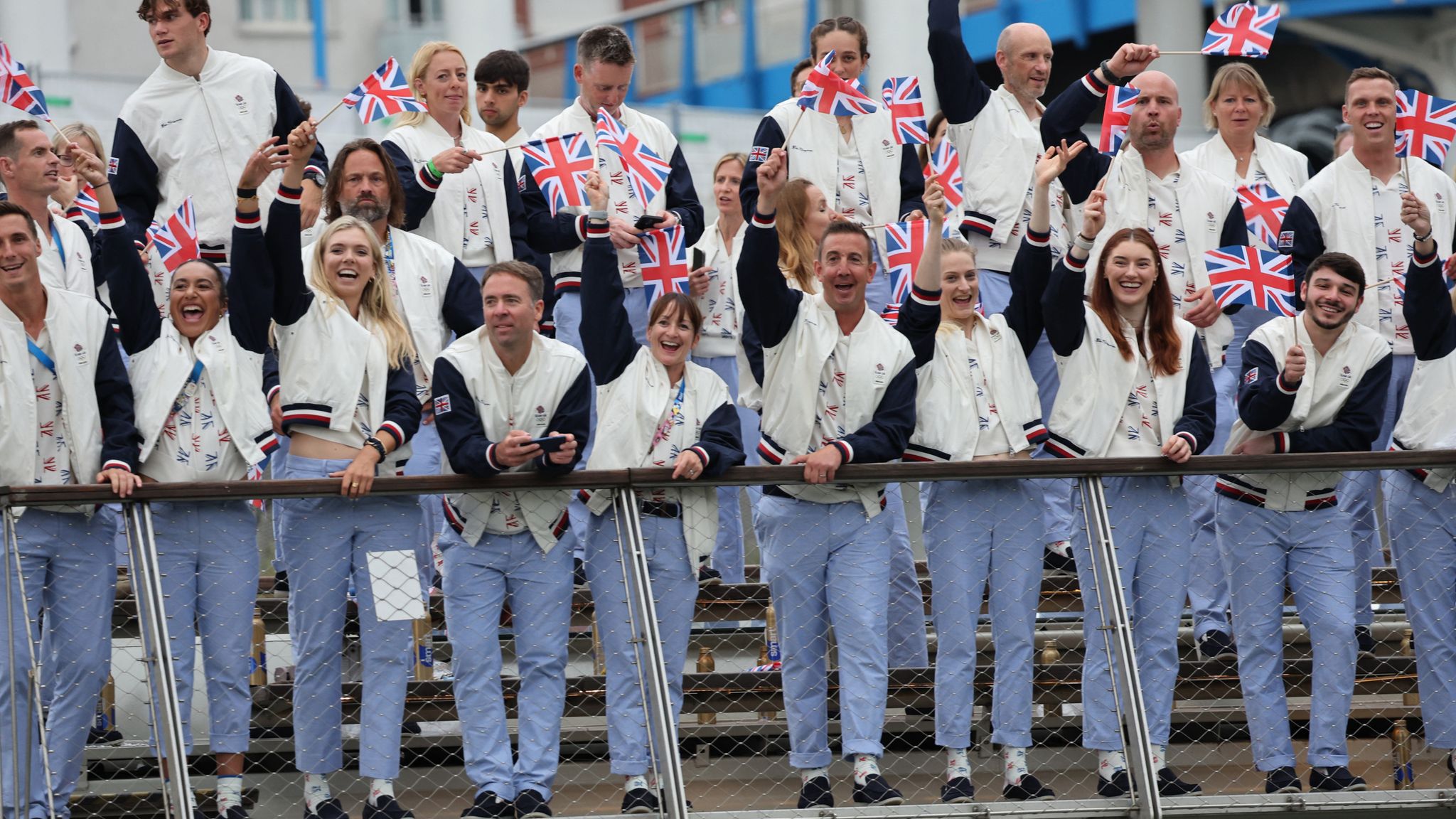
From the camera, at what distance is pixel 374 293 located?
22.8ft

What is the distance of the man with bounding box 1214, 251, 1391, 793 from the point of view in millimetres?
6617

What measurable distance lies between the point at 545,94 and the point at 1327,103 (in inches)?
390

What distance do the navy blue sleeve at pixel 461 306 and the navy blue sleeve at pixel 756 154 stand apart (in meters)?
1.19

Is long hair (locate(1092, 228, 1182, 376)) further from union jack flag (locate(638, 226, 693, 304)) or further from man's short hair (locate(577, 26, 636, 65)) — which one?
man's short hair (locate(577, 26, 636, 65))

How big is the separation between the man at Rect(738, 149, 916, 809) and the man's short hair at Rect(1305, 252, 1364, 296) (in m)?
1.62

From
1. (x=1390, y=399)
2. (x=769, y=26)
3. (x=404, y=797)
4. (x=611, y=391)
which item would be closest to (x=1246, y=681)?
(x=1390, y=399)

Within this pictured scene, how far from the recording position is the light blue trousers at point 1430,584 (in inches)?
267

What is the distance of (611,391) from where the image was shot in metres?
6.95

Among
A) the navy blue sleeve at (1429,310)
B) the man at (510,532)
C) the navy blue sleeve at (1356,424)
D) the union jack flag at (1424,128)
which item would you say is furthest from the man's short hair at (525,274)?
the union jack flag at (1424,128)

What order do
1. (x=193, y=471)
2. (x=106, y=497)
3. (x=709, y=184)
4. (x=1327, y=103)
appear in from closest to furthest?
1. (x=106, y=497)
2. (x=193, y=471)
3. (x=709, y=184)
4. (x=1327, y=103)

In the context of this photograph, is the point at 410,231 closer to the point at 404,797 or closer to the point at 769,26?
the point at 404,797

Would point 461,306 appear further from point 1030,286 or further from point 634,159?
point 1030,286

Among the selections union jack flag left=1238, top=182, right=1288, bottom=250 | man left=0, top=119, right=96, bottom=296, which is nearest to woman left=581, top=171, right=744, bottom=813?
man left=0, top=119, right=96, bottom=296

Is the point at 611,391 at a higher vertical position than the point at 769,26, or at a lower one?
lower
